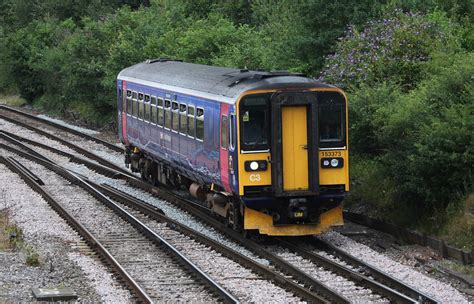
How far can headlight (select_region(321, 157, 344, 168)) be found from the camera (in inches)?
644

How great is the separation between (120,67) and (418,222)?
71.4 ft

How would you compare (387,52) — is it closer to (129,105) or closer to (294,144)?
(294,144)

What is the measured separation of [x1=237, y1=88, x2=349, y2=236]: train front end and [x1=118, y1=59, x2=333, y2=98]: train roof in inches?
10.1

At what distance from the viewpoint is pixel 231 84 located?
1719 cm

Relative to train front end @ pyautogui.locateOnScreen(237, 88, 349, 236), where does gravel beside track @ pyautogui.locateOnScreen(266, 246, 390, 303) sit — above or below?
below

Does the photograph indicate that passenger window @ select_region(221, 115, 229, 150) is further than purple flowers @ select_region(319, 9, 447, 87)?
No

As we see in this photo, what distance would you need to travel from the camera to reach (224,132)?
Answer: 16.8 metres

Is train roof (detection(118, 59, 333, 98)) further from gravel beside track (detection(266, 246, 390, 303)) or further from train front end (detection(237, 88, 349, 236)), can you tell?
gravel beside track (detection(266, 246, 390, 303))

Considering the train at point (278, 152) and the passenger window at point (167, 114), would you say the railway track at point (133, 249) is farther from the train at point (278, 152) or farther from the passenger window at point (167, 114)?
the passenger window at point (167, 114)

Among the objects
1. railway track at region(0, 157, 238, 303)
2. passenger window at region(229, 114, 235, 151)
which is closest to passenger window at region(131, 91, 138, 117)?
railway track at region(0, 157, 238, 303)

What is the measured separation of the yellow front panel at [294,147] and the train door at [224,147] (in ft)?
3.58

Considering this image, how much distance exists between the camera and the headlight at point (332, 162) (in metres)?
16.4

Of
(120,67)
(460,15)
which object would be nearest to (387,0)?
(460,15)

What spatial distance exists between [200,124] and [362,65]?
4.75 meters
